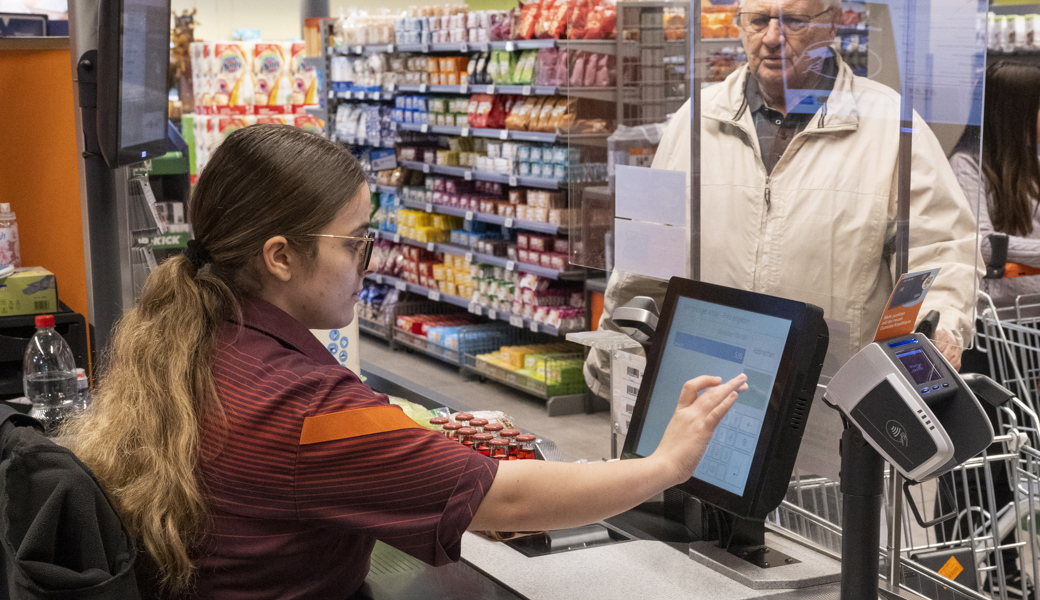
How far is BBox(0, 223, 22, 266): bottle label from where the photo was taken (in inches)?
136

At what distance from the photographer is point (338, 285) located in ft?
4.58

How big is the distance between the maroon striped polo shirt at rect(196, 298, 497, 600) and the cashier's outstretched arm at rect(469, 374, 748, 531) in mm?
35

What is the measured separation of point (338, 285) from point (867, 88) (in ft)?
3.49

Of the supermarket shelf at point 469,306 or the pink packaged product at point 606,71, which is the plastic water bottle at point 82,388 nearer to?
the pink packaged product at point 606,71

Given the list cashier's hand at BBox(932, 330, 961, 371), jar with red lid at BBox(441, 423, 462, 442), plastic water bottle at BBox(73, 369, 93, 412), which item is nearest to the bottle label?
plastic water bottle at BBox(73, 369, 93, 412)

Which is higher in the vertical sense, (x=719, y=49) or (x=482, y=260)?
(x=719, y=49)

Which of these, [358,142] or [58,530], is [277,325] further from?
[358,142]

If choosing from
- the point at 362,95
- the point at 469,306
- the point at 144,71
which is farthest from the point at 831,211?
the point at 362,95

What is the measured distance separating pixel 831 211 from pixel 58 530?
1.53 m

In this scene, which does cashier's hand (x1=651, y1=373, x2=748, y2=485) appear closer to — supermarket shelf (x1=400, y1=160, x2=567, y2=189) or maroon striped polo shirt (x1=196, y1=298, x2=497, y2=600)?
maroon striped polo shirt (x1=196, y1=298, x2=497, y2=600)

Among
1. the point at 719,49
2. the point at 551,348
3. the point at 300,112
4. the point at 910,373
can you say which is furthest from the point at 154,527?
the point at 300,112

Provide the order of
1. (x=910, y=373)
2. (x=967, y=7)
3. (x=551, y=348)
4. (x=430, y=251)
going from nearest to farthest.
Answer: (x=910, y=373) → (x=967, y=7) → (x=551, y=348) → (x=430, y=251)

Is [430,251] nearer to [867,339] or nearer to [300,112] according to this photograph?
[300,112]

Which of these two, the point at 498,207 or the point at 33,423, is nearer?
the point at 33,423
